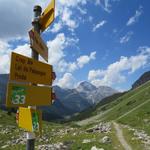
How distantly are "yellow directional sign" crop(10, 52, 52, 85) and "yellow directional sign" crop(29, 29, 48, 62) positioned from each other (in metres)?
0.39

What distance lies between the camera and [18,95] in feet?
31.2

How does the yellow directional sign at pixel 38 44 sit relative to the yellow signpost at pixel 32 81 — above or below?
above

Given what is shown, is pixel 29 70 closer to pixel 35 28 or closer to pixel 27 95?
pixel 27 95

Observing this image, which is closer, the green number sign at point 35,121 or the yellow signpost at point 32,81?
the yellow signpost at point 32,81

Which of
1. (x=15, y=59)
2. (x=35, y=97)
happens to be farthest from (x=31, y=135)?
(x=15, y=59)

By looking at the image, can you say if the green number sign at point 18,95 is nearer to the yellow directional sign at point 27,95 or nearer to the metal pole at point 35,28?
the yellow directional sign at point 27,95

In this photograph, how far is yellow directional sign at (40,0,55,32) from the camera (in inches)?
423

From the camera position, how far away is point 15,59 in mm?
9539

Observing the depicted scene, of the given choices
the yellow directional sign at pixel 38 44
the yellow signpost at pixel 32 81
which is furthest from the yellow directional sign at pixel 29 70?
the yellow directional sign at pixel 38 44

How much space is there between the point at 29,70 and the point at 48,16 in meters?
1.92

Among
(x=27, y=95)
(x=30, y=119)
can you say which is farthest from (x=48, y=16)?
(x=30, y=119)

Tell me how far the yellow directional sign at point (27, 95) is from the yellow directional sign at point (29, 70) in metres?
0.21

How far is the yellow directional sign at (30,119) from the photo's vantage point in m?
10.1

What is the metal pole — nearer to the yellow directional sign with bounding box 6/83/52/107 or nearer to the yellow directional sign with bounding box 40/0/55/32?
the yellow directional sign with bounding box 40/0/55/32
